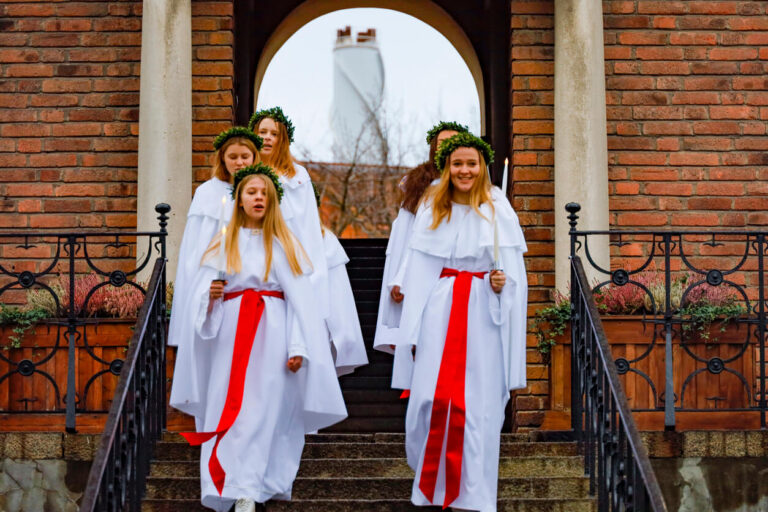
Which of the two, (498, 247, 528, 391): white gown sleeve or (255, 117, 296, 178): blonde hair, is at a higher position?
(255, 117, 296, 178): blonde hair

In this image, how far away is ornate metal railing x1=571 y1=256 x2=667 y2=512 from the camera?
613 cm

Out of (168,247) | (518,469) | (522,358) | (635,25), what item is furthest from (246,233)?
(635,25)

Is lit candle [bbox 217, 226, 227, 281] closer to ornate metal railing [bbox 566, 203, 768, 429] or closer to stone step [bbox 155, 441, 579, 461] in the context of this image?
stone step [bbox 155, 441, 579, 461]

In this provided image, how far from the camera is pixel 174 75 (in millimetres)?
9852

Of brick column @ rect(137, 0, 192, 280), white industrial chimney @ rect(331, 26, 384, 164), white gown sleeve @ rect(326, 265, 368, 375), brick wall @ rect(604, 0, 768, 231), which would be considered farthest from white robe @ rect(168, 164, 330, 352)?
white industrial chimney @ rect(331, 26, 384, 164)

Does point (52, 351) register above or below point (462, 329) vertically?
below

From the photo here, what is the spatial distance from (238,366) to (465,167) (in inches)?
64.0

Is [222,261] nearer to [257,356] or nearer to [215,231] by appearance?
[257,356]

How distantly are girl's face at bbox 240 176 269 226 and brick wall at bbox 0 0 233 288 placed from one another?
367 cm

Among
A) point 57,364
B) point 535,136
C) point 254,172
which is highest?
point 535,136

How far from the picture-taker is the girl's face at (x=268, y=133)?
796 centimetres

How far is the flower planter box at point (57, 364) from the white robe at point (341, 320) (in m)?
1.38

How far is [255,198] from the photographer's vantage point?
6793 mm

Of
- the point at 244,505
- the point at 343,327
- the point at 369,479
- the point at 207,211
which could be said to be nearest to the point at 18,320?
the point at 207,211
